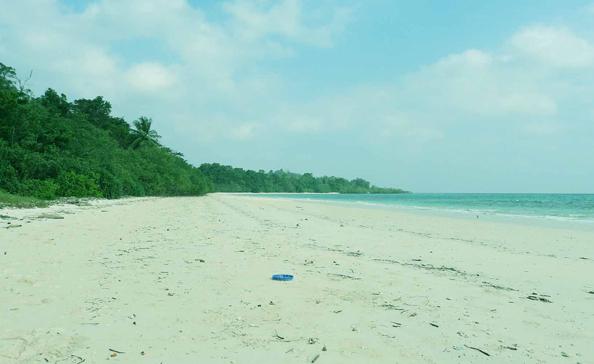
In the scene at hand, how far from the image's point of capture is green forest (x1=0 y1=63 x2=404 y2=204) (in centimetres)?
2346

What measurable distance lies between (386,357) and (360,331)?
55cm

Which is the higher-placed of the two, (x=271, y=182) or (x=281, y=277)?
(x=271, y=182)

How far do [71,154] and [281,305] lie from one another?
107 ft

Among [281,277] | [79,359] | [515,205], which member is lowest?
[79,359]

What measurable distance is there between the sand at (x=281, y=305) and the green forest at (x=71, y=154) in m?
15.0

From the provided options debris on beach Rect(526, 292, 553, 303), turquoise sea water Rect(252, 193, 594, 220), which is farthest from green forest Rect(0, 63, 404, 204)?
turquoise sea water Rect(252, 193, 594, 220)

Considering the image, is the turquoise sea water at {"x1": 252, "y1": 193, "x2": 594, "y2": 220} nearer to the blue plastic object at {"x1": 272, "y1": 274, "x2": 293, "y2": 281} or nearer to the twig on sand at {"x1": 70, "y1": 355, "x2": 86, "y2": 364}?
the blue plastic object at {"x1": 272, "y1": 274, "x2": 293, "y2": 281}

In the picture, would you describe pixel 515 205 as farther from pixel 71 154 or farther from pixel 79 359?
pixel 79 359

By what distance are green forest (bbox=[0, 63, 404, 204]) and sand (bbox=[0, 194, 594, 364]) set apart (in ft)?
49.2

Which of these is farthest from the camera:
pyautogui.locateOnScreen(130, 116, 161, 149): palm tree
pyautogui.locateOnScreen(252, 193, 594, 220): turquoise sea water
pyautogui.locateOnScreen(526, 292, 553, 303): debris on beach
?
pyautogui.locateOnScreen(130, 116, 161, 149): palm tree

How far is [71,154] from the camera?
31.6 metres

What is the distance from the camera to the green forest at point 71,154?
77.0ft

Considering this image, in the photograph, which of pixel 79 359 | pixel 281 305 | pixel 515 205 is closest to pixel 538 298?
pixel 281 305

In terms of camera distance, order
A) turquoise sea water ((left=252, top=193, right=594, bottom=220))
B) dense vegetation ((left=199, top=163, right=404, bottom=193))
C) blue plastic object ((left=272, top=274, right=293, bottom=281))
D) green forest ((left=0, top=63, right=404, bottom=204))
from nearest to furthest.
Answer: blue plastic object ((left=272, top=274, right=293, bottom=281)) → green forest ((left=0, top=63, right=404, bottom=204)) → turquoise sea water ((left=252, top=193, right=594, bottom=220)) → dense vegetation ((left=199, top=163, right=404, bottom=193))
